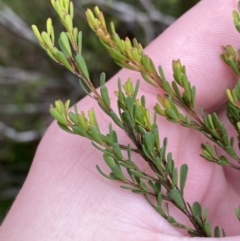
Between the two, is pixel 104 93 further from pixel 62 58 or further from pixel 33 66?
pixel 33 66

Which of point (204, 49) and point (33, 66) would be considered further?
point (33, 66)

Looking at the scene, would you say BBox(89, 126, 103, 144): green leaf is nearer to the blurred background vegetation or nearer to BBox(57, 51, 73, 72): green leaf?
BBox(57, 51, 73, 72): green leaf

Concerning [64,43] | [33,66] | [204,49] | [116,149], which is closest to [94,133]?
[116,149]

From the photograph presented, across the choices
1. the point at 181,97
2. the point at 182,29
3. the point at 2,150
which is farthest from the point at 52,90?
the point at 181,97

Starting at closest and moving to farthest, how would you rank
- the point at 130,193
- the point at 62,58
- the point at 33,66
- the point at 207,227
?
the point at 62,58
the point at 207,227
the point at 130,193
the point at 33,66

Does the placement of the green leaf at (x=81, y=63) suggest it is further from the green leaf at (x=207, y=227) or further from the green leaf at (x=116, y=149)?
the green leaf at (x=207, y=227)
